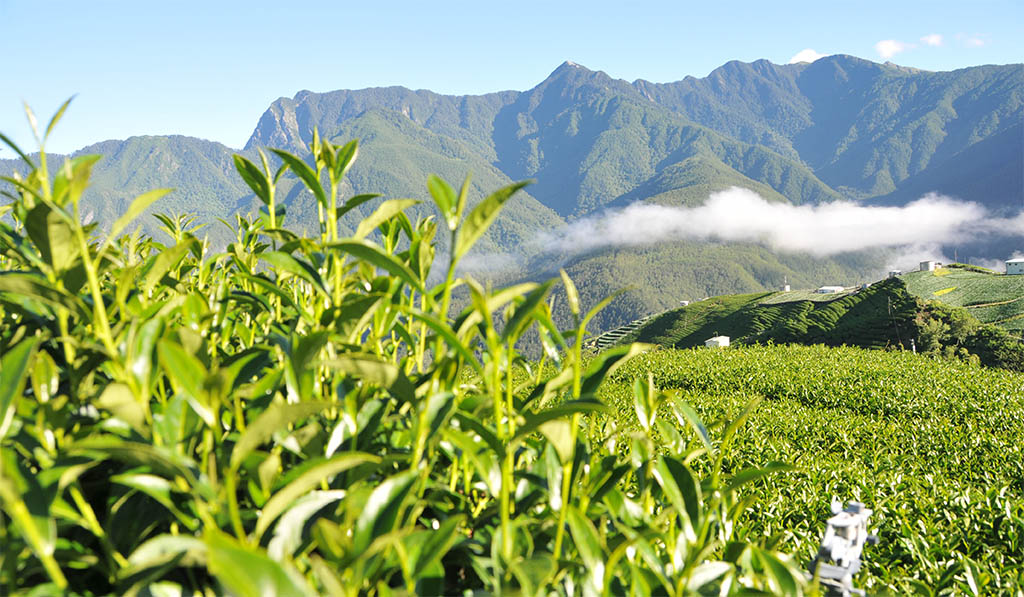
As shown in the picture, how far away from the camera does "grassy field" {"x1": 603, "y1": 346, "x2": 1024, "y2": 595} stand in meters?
2.37

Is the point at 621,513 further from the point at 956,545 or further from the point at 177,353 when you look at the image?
the point at 956,545

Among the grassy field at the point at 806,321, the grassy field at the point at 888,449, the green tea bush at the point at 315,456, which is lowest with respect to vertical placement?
the grassy field at the point at 806,321

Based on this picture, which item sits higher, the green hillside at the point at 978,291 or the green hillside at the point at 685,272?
the green hillside at the point at 978,291

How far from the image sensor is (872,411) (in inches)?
215

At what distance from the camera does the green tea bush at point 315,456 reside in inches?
26.5

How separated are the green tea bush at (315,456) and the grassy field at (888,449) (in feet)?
1.29

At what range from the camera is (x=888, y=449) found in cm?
411

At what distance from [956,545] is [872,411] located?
10.7 feet

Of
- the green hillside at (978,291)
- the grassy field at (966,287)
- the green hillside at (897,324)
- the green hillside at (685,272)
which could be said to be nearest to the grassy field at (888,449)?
the green hillside at (897,324)

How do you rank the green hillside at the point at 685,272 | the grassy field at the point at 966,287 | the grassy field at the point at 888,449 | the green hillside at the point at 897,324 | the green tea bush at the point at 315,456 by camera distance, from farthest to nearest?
the green hillside at the point at 685,272
the grassy field at the point at 966,287
the green hillside at the point at 897,324
the grassy field at the point at 888,449
the green tea bush at the point at 315,456

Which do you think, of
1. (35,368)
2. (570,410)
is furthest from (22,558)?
(570,410)

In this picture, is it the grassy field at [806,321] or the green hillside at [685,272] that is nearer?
the grassy field at [806,321]

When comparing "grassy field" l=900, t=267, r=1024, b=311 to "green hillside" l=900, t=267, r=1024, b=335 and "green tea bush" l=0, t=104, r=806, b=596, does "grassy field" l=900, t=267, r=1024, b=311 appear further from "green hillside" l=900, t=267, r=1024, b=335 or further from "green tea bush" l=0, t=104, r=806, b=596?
"green tea bush" l=0, t=104, r=806, b=596

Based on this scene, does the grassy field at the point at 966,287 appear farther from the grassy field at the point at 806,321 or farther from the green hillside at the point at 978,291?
the grassy field at the point at 806,321
